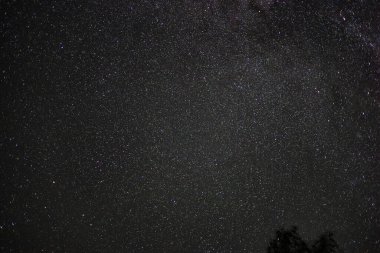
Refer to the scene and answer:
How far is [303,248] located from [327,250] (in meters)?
0.42

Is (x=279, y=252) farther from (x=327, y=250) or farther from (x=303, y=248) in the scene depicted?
(x=327, y=250)

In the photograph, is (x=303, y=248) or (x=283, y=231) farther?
(x=283, y=231)

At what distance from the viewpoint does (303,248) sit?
5.93 meters

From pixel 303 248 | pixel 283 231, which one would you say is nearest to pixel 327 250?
pixel 303 248

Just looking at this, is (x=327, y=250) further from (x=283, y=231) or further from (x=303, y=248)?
(x=283, y=231)

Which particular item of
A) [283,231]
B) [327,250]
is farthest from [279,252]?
[327,250]

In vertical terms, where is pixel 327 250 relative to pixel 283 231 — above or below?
below

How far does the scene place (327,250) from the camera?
18.9 feet

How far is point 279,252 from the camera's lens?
611cm

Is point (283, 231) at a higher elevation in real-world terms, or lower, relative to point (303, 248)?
higher

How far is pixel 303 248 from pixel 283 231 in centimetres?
50

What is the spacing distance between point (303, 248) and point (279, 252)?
0.46 metres

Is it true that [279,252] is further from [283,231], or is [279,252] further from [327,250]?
[327,250]

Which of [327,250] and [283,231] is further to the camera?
[283,231]
